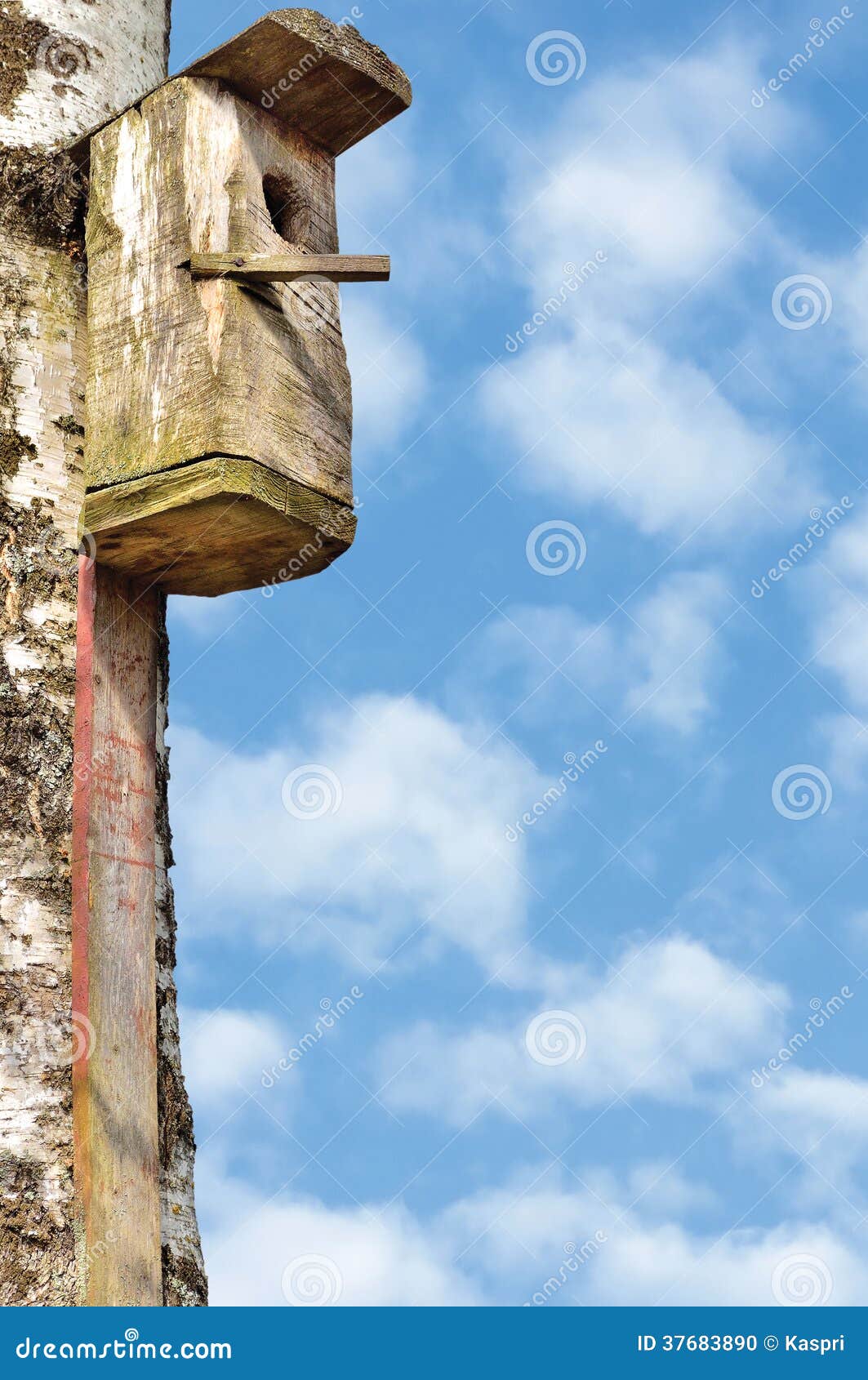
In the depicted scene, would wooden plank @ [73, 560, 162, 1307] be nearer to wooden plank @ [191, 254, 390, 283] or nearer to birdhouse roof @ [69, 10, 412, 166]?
wooden plank @ [191, 254, 390, 283]

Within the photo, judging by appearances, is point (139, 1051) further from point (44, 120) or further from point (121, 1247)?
point (44, 120)

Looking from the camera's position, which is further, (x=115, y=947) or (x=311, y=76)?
(x=311, y=76)

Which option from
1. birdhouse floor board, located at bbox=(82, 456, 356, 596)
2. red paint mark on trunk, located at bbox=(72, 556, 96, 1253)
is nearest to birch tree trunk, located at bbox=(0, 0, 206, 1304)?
red paint mark on trunk, located at bbox=(72, 556, 96, 1253)

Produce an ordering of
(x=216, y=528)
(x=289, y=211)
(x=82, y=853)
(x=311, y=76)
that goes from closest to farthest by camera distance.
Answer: (x=82, y=853) < (x=216, y=528) < (x=311, y=76) < (x=289, y=211)

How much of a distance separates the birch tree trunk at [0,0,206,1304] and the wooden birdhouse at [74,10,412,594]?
72 millimetres

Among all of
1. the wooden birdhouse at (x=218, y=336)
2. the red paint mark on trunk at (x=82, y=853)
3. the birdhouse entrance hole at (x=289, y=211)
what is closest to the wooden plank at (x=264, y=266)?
the wooden birdhouse at (x=218, y=336)

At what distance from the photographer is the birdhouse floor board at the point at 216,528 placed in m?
2.60

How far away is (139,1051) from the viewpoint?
2.59 m

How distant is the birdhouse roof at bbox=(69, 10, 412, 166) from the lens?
2.77m

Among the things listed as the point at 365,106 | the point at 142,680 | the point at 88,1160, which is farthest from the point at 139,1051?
the point at 365,106

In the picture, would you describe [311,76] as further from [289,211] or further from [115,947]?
[115,947]

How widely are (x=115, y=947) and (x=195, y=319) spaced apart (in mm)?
1068

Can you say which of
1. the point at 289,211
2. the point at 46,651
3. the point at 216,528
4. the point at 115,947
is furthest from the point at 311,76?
the point at 115,947

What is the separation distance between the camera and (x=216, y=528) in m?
2.68
